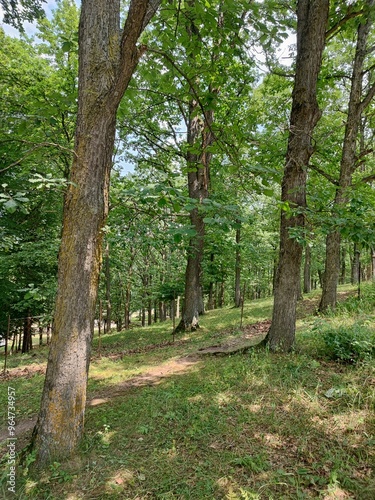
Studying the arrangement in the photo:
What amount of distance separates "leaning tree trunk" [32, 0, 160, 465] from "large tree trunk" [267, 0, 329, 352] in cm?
300

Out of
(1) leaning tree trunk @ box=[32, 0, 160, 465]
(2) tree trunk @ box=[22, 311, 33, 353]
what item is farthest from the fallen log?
(2) tree trunk @ box=[22, 311, 33, 353]

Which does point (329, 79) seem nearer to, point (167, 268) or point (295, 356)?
point (295, 356)

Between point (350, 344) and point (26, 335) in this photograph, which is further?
point (26, 335)

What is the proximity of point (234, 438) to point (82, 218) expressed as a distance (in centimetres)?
289

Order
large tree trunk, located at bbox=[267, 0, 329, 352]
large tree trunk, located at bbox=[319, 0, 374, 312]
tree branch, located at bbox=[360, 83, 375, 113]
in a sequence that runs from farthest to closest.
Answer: large tree trunk, located at bbox=[319, 0, 374, 312]
tree branch, located at bbox=[360, 83, 375, 113]
large tree trunk, located at bbox=[267, 0, 329, 352]

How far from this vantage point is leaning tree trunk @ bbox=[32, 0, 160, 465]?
274 cm

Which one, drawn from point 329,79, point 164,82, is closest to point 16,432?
point 164,82

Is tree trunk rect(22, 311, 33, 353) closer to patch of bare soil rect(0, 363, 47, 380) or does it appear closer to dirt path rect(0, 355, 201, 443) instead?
patch of bare soil rect(0, 363, 47, 380)

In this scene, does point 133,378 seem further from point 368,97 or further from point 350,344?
point 368,97

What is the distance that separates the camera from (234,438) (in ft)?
10.0

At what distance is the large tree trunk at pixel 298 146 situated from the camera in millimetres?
4715

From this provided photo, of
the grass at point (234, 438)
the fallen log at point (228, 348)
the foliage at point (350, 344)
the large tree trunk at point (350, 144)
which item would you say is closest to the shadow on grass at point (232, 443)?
the grass at point (234, 438)

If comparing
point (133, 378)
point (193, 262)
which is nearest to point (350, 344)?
point (133, 378)

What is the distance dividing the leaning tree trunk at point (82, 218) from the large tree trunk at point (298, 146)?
2995 millimetres
